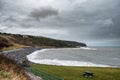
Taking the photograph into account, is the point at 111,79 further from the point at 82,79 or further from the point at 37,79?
the point at 37,79

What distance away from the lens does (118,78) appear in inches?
1261

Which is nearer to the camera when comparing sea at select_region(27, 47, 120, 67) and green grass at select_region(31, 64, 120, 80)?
green grass at select_region(31, 64, 120, 80)

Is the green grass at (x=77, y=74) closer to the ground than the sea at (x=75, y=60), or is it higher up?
higher up

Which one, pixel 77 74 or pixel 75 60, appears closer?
pixel 77 74

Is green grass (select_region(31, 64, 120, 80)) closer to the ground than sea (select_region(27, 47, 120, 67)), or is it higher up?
higher up

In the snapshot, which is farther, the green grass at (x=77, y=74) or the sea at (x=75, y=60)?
→ the sea at (x=75, y=60)

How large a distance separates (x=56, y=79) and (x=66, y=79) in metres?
A: 2.84

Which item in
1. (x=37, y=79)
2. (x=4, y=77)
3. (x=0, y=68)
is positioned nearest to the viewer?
(x=4, y=77)

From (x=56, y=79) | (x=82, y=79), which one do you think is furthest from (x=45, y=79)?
(x=82, y=79)

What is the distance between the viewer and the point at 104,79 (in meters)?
30.4

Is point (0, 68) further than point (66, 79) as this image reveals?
No

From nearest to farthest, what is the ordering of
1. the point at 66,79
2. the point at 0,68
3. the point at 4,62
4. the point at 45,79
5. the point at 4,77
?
the point at 4,77, the point at 0,68, the point at 4,62, the point at 45,79, the point at 66,79

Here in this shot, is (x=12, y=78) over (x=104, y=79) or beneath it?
over

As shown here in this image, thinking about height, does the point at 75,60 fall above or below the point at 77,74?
below
